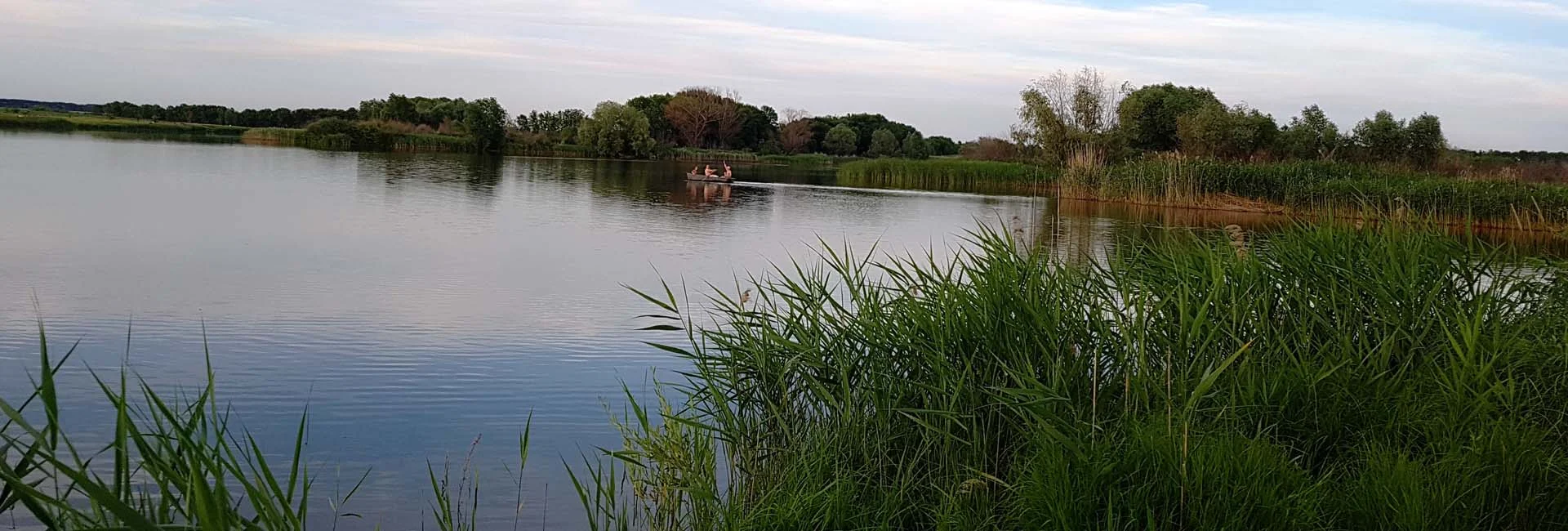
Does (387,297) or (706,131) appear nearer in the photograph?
(387,297)

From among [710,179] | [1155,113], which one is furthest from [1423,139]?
[710,179]

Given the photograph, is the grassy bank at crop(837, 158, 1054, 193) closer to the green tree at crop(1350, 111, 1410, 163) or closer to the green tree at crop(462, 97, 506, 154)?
the green tree at crop(1350, 111, 1410, 163)

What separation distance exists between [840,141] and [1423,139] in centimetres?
4839

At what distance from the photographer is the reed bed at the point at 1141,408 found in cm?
333

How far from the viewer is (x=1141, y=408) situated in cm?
405

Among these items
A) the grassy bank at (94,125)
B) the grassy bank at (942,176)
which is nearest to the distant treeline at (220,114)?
the grassy bank at (94,125)

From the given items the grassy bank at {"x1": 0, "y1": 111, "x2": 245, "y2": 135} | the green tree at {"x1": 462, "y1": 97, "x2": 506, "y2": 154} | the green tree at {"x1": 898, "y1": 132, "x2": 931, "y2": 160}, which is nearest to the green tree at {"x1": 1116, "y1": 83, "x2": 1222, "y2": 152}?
the green tree at {"x1": 462, "y1": 97, "x2": 506, "y2": 154}

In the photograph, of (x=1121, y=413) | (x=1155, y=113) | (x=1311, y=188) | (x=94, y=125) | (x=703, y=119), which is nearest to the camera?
(x=1121, y=413)

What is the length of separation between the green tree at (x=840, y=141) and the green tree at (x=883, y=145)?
1396 mm

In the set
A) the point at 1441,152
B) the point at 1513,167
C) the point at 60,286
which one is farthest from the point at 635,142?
the point at 60,286

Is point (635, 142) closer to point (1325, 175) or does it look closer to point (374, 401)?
point (1325, 175)

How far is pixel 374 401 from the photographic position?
594 centimetres

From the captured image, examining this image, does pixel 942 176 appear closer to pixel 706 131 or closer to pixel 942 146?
pixel 706 131

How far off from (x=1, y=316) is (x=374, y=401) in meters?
3.49
